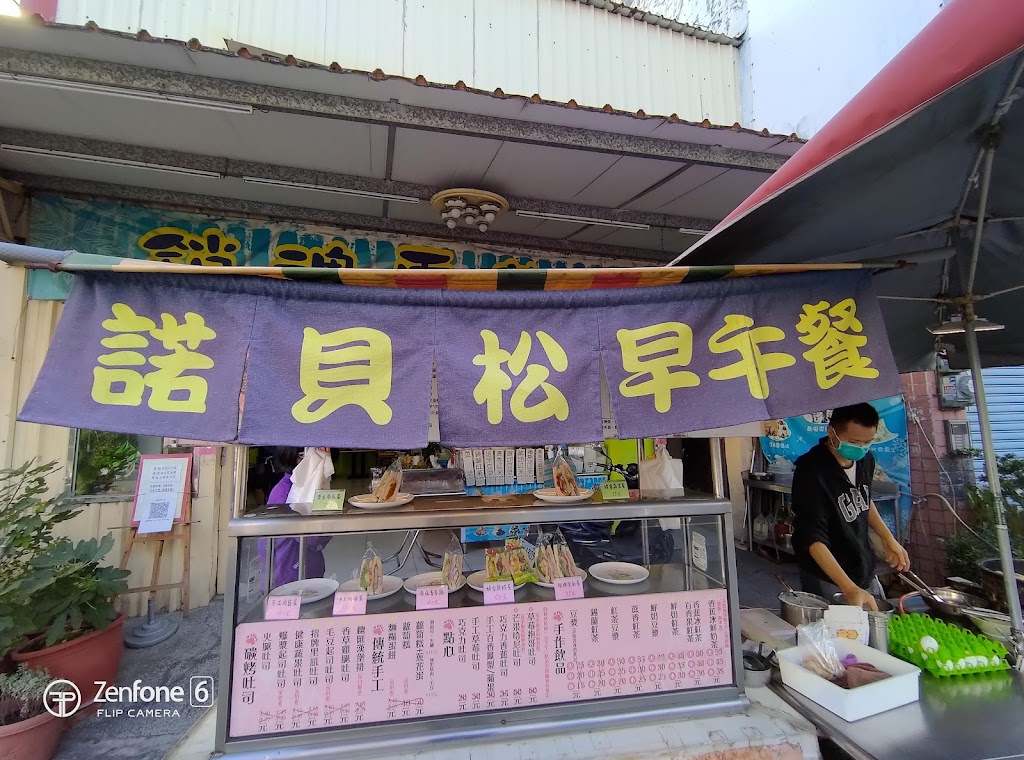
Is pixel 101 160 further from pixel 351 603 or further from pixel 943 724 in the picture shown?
pixel 943 724

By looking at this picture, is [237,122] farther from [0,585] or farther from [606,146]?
[0,585]

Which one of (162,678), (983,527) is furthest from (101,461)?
(983,527)

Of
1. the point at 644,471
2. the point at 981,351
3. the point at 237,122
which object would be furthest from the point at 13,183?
the point at 981,351

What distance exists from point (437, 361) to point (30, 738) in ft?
13.3

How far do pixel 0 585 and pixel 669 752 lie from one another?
4.58m

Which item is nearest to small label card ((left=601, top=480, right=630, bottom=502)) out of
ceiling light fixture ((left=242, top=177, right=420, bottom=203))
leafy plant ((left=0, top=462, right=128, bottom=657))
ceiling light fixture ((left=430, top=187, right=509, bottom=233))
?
ceiling light fixture ((left=430, top=187, right=509, bottom=233))

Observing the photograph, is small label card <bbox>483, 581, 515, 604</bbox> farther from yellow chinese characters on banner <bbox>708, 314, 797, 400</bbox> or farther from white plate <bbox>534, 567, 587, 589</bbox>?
yellow chinese characters on banner <bbox>708, 314, 797, 400</bbox>

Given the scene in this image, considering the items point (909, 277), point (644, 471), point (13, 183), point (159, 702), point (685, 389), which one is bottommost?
point (159, 702)

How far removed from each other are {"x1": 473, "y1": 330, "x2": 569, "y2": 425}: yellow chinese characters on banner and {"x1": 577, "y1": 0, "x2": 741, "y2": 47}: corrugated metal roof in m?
5.49

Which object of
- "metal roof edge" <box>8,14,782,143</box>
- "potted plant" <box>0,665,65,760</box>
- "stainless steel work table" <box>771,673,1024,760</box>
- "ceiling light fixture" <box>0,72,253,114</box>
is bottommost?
"potted plant" <box>0,665,65,760</box>

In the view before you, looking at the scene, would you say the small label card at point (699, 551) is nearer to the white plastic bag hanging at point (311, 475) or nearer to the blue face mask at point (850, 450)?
the blue face mask at point (850, 450)

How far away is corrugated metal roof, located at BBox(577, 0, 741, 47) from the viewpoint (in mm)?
5605

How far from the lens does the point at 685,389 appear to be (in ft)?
7.22

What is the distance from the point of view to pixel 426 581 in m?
2.57
